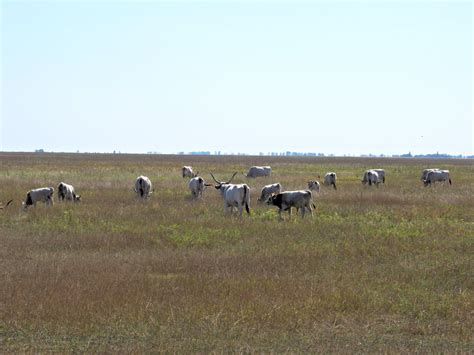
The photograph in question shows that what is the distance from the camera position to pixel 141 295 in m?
10.6

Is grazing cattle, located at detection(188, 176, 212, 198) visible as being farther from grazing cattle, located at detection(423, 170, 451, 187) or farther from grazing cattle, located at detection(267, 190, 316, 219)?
grazing cattle, located at detection(423, 170, 451, 187)

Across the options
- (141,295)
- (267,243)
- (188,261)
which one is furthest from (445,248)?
(141,295)

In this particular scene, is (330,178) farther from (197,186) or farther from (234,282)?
(234,282)

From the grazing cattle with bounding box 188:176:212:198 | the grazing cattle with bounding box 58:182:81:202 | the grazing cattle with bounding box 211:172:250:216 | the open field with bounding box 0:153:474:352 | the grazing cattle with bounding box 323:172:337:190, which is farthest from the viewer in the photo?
the grazing cattle with bounding box 323:172:337:190

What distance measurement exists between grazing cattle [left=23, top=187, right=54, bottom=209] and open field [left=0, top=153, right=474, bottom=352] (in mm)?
2501

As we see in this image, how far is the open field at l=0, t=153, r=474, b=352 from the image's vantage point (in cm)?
868

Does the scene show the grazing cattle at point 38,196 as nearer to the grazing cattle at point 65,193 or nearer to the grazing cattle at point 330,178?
the grazing cattle at point 65,193

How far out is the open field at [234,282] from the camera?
8.68 metres

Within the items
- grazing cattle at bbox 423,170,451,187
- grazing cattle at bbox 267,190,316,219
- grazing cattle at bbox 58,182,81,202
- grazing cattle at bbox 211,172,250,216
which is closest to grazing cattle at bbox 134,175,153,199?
grazing cattle at bbox 58,182,81,202

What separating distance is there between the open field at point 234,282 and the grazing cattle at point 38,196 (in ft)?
8.21

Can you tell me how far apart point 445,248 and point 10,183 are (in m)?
27.6

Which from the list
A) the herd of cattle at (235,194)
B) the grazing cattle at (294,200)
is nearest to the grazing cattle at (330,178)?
the herd of cattle at (235,194)

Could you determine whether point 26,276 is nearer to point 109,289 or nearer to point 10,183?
point 109,289

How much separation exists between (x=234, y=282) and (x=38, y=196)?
15516 millimetres
